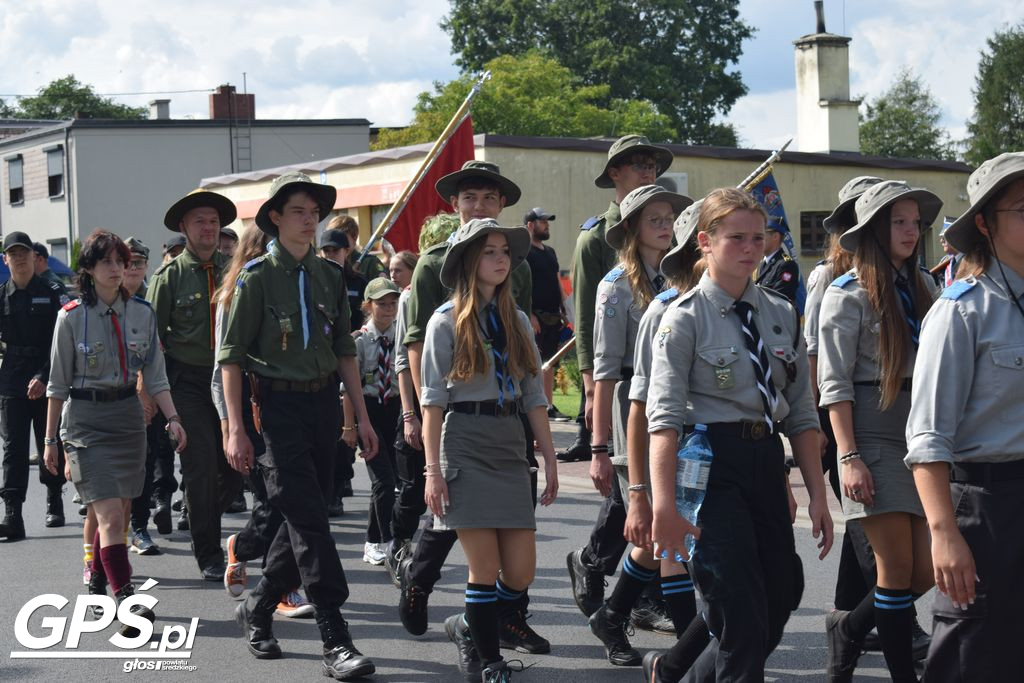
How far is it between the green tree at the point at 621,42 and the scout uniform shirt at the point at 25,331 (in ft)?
191

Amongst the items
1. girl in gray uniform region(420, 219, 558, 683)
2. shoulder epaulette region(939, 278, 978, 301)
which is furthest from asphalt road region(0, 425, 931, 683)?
shoulder epaulette region(939, 278, 978, 301)

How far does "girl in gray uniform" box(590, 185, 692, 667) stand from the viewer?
613cm

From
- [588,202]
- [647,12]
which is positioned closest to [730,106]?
[647,12]

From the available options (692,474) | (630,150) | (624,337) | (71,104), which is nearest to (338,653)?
(624,337)

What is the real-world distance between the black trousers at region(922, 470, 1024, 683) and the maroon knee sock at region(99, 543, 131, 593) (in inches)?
181

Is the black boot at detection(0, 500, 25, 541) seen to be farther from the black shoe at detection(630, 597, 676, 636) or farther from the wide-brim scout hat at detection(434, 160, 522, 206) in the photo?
the black shoe at detection(630, 597, 676, 636)

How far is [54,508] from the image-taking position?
1056cm

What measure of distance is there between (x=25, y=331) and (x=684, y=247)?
265 inches

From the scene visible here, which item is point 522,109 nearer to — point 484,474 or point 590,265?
point 590,265

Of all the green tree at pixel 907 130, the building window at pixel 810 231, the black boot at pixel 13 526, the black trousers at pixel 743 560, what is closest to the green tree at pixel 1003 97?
the green tree at pixel 907 130

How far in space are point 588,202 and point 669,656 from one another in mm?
22293

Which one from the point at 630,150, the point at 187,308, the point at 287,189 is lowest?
the point at 187,308

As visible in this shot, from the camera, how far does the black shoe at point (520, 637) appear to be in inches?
257

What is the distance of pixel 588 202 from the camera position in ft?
88.9
